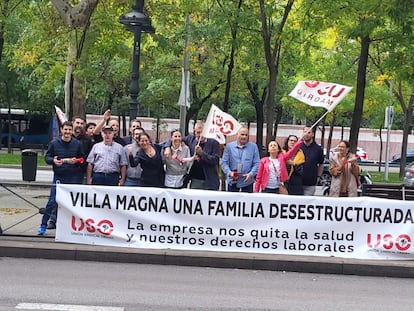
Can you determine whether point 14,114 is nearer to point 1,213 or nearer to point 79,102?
point 79,102

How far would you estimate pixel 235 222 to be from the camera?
27.4ft

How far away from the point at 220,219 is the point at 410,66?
8.79 meters

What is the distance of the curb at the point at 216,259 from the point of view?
800cm

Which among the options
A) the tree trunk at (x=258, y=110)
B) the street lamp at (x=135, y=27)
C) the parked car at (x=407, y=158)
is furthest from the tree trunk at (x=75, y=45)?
the parked car at (x=407, y=158)

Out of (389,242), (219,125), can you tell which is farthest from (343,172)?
(219,125)

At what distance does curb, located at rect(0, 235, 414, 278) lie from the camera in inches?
315

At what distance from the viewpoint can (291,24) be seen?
1869 centimetres

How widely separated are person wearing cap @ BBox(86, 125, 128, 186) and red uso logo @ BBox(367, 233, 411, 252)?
12.3 ft

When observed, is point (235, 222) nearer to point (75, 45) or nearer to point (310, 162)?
point (310, 162)

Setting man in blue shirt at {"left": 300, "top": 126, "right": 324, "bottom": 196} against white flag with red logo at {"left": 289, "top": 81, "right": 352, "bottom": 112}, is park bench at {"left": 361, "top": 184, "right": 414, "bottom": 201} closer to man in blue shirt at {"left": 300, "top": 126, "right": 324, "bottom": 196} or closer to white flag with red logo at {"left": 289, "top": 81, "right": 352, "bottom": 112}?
man in blue shirt at {"left": 300, "top": 126, "right": 324, "bottom": 196}

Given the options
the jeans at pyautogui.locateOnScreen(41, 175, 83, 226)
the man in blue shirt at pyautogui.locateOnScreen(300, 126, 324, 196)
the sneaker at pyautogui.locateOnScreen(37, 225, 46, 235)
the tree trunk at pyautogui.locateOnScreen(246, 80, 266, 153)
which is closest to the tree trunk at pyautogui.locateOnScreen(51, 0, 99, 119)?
the jeans at pyautogui.locateOnScreen(41, 175, 83, 226)

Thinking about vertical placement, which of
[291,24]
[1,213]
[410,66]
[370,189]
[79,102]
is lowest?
[1,213]

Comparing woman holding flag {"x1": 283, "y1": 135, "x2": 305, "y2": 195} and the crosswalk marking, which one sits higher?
woman holding flag {"x1": 283, "y1": 135, "x2": 305, "y2": 195}

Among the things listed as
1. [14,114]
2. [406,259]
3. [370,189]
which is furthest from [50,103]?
[406,259]
